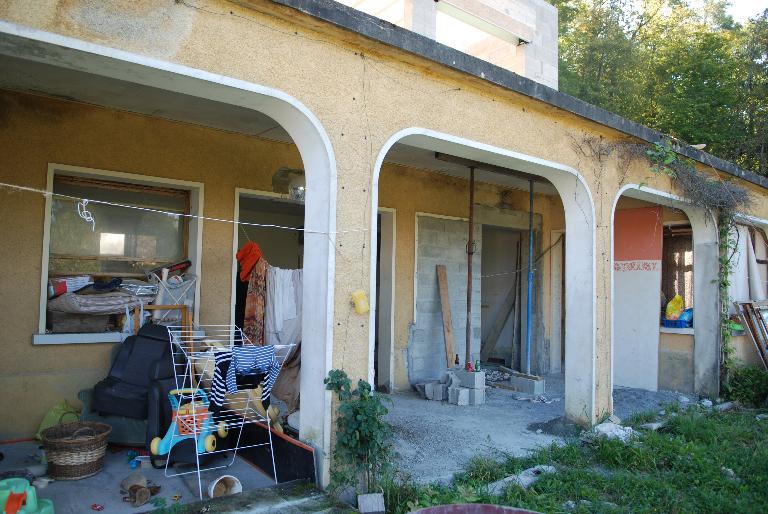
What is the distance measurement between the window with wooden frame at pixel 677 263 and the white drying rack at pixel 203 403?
669cm

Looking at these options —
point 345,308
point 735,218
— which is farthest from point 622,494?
point 735,218

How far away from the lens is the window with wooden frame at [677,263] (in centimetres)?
903

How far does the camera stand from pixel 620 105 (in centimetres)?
1719

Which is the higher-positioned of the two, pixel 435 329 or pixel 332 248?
pixel 332 248

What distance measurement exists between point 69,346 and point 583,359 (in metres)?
5.22

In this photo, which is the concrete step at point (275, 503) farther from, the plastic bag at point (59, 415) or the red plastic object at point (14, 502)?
the plastic bag at point (59, 415)

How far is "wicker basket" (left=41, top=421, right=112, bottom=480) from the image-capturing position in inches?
165

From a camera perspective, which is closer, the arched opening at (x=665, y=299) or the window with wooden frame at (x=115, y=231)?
the window with wooden frame at (x=115, y=231)

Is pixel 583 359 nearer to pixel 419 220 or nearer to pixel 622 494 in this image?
pixel 622 494

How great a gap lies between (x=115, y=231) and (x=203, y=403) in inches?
91.4

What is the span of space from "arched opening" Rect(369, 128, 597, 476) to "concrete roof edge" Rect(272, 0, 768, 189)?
2.06ft

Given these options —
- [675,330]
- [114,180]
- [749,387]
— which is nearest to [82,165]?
[114,180]

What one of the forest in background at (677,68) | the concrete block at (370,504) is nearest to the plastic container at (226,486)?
the concrete block at (370,504)

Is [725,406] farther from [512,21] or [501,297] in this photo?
[512,21]
